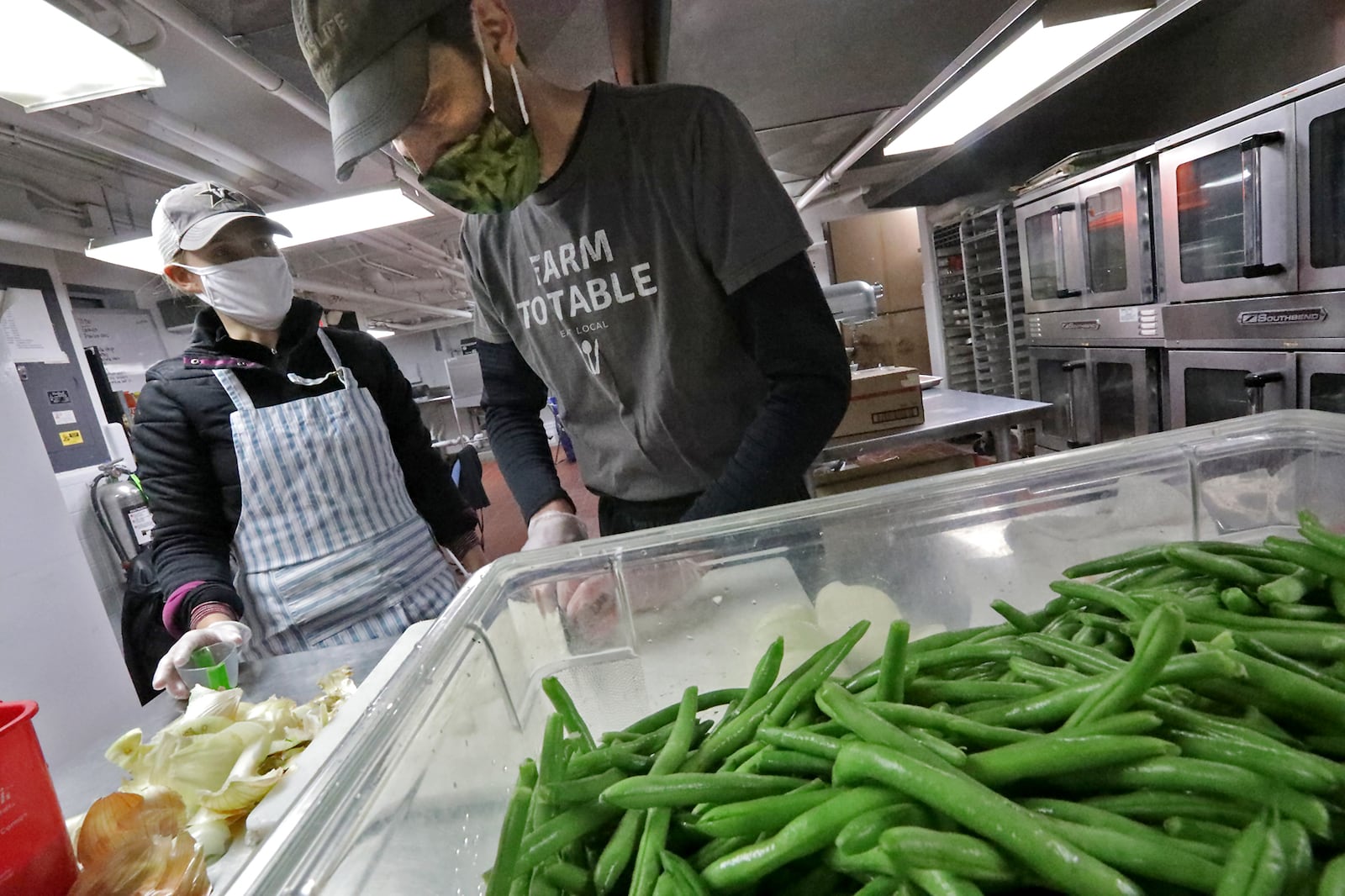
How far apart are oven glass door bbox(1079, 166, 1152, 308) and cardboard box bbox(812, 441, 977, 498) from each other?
1414 mm

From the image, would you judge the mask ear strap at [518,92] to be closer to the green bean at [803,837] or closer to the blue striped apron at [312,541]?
the blue striped apron at [312,541]

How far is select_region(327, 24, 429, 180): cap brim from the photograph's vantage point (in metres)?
1.02

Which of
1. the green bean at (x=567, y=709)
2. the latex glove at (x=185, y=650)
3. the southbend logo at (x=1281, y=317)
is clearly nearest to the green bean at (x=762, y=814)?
the green bean at (x=567, y=709)

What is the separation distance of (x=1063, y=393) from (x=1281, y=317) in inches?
73.1

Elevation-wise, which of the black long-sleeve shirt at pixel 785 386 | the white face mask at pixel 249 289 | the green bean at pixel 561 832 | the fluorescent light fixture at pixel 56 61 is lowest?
the green bean at pixel 561 832

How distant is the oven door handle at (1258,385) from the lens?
2529 mm

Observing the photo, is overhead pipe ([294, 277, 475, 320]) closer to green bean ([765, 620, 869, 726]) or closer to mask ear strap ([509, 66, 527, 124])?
mask ear strap ([509, 66, 527, 124])

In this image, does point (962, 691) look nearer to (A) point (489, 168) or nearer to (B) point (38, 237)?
(A) point (489, 168)

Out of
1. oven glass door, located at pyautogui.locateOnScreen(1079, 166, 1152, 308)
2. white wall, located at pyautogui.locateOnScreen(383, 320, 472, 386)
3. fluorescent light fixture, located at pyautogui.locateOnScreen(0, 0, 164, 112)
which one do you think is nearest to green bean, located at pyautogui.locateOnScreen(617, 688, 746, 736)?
fluorescent light fixture, located at pyautogui.locateOnScreen(0, 0, 164, 112)

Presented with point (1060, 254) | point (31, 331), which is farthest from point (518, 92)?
point (31, 331)

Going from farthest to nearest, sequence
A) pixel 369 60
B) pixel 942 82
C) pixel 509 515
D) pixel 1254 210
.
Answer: pixel 509 515
pixel 1254 210
pixel 942 82
pixel 369 60

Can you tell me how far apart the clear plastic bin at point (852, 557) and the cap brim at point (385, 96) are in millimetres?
683

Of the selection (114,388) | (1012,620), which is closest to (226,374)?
(1012,620)

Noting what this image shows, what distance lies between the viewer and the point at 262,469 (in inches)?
69.6
